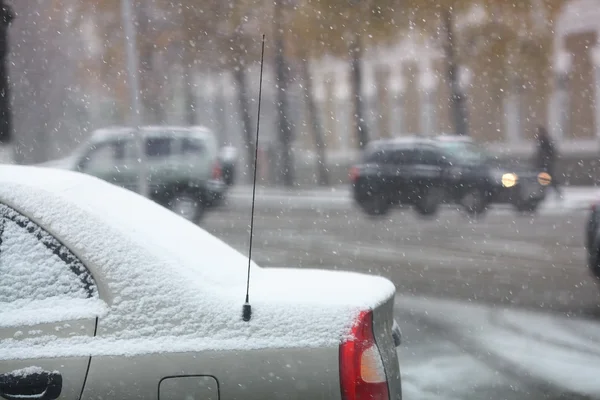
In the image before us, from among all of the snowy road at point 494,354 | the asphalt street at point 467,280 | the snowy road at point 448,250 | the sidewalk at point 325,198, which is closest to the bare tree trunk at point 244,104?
the sidewalk at point 325,198

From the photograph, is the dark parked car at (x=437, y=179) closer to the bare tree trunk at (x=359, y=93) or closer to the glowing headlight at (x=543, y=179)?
the glowing headlight at (x=543, y=179)

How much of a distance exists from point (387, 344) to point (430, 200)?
17.0 m

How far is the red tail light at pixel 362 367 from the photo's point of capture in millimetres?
2861

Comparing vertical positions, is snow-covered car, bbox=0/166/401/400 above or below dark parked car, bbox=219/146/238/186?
above

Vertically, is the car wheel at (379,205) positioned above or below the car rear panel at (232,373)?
below

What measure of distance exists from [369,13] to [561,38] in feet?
31.1

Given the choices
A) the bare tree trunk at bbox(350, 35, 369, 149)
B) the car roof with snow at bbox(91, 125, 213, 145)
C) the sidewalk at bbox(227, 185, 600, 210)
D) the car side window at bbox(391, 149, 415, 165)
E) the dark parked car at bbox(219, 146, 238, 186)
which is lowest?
the sidewalk at bbox(227, 185, 600, 210)

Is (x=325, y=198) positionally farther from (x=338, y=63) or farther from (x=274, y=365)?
(x=274, y=365)

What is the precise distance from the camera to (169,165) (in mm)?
18953

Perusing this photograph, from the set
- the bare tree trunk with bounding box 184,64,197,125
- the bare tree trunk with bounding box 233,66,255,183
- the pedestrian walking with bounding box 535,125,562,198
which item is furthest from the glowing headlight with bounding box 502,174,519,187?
the bare tree trunk with bounding box 184,64,197,125

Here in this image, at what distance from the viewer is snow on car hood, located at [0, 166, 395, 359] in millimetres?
2875

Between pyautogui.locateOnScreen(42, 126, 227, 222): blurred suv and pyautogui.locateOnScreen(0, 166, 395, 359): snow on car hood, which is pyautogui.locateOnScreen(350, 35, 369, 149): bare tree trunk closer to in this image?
pyautogui.locateOnScreen(42, 126, 227, 222): blurred suv

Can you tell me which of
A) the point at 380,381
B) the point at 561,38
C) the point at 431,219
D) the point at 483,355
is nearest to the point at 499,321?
the point at 483,355

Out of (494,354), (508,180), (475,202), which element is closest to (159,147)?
(475,202)
